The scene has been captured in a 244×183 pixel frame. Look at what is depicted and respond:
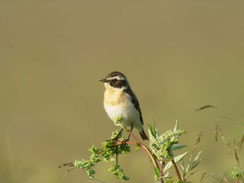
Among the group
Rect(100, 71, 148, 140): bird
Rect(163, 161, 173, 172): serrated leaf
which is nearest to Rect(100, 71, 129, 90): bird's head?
Rect(100, 71, 148, 140): bird

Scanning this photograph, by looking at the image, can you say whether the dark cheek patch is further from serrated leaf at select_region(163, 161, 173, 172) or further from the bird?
A: serrated leaf at select_region(163, 161, 173, 172)

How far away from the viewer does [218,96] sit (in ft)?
39.3

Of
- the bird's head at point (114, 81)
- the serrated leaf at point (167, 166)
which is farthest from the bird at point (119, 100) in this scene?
the serrated leaf at point (167, 166)

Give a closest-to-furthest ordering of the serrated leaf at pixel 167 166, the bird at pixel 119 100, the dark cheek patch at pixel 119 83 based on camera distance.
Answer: the serrated leaf at pixel 167 166 < the bird at pixel 119 100 < the dark cheek patch at pixel 119 83

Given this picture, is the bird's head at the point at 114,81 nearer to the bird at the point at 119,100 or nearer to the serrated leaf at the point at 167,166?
the bird at the point at 119,100

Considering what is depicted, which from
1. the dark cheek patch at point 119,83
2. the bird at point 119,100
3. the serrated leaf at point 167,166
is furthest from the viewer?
the dark cheek patch at point 119,83

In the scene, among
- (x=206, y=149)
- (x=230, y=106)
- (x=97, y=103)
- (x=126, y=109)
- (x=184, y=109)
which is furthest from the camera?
(x=97, y=103)

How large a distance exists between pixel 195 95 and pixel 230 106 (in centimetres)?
179

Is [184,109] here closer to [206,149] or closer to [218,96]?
[218,96]

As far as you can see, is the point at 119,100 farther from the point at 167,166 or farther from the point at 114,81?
the point at 167,166

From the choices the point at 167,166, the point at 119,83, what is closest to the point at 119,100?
the point at 119,83

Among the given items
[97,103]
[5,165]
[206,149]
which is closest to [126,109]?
[206,149]

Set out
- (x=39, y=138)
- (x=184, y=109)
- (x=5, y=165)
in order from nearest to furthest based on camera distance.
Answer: (x=5, y=165)
(x=39, y=138)
(x=184, y=109)

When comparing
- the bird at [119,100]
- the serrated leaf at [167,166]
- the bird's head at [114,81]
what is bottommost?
the serrated leaf at [167,166]
